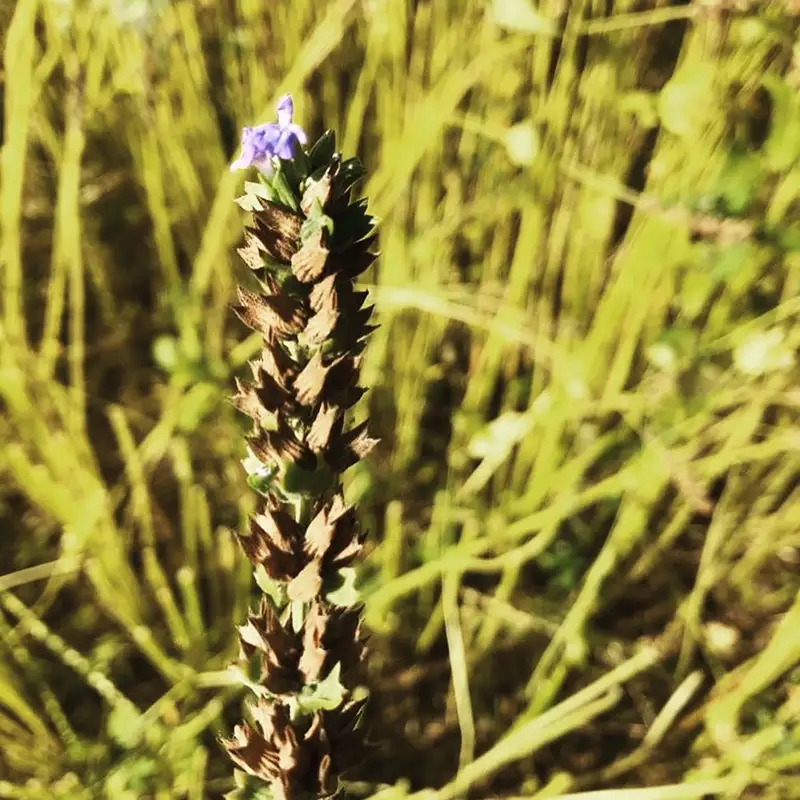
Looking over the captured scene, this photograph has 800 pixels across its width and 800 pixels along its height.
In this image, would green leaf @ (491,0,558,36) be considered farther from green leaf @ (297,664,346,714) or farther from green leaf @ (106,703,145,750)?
green leaf @ (106,703,145,750)

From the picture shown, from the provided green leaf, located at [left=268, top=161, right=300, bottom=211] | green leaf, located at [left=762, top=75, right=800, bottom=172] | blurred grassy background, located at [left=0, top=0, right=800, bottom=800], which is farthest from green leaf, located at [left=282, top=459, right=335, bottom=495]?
green leaf, located at [left=762, top=75, right=800, bottom=172]

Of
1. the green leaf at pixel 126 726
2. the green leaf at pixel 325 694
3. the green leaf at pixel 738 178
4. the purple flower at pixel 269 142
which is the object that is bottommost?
the green leaf at pixel 126 726

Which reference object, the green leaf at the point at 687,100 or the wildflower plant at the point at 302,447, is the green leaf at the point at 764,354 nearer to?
the green leaf at the point at 687,100

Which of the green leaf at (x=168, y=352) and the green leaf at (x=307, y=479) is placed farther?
the green leaf at (x=168, y=352)

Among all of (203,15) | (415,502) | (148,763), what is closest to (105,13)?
(203,15)

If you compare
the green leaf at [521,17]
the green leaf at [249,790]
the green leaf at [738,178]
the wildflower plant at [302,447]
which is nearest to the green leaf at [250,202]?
the wildflower plant at [302,447]

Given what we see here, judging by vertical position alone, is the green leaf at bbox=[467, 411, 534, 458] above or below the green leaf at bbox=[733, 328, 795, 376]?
below

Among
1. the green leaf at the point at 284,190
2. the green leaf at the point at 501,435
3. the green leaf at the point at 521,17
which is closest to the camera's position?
the green leaf at the point at 284,190
